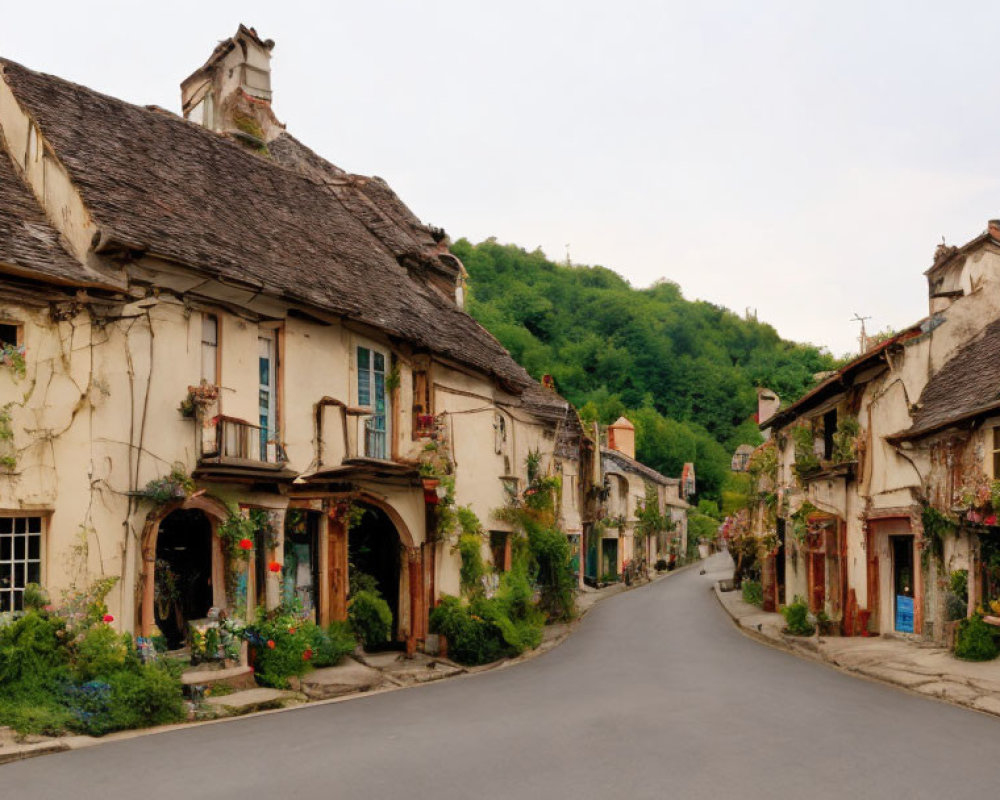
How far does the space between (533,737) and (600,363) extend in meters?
67.4

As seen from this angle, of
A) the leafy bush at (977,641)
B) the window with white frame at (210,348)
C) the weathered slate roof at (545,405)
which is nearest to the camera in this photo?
the window with white frame at (210,348)

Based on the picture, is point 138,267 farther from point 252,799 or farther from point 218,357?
point 252,799

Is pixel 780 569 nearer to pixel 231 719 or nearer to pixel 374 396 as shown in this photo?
pixel 374 396

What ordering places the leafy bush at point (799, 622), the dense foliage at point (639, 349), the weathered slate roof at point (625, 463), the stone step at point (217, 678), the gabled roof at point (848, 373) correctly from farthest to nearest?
the dense foliage at point (639, 349) < the weathered slate roof at point (625, 463) < the leafy bush at point (799, 622) < the gabled roof at point (848, 373) < the stone step at point (217, 678)

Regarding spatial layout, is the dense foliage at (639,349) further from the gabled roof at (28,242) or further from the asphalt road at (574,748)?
the asphalt road at (574,748)

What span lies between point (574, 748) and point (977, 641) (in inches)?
415

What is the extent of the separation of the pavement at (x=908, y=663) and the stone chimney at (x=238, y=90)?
17387 mm

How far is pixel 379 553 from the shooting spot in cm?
2319

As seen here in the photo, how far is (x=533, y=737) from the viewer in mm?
12094

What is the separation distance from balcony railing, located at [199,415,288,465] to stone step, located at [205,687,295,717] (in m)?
3.42

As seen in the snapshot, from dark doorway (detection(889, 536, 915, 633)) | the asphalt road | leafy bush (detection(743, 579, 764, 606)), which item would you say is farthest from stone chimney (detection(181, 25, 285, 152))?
leafy bush (detection(743, 579, 764, 606))

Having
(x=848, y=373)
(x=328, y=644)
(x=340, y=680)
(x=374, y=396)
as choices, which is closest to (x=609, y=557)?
(x=848, y=373)

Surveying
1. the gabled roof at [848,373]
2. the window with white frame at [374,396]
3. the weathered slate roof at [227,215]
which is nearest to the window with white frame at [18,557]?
the weathered slate roof at [227,215]

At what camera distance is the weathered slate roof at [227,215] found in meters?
A: 16.0
